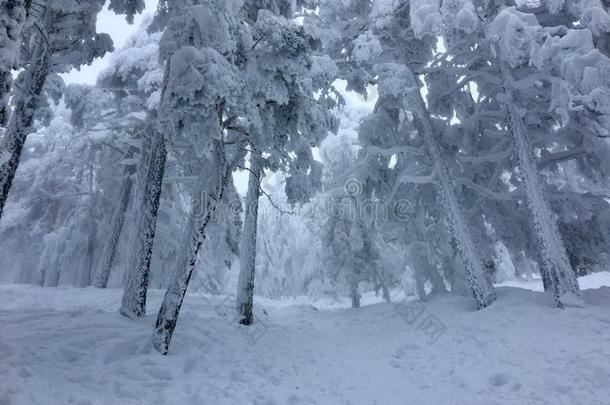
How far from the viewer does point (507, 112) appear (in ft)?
33.3

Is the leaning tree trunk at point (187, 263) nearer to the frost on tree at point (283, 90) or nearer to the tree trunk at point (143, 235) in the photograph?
the frost on tree at point (283, 90)

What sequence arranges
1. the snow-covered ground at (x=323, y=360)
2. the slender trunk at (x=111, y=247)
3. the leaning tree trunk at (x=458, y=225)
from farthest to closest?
the slender trunk at (x=111, y=247) < the leaning tree trunk at (x=458, y=225) < the snow-covered ground at (x=323, y=360)

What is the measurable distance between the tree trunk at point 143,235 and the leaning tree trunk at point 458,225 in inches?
297

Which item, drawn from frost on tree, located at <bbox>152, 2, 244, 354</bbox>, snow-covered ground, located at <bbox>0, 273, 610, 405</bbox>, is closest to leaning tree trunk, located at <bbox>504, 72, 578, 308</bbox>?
snow-covered ground, located at <bbox>0, 273, 610, 405</bbox>

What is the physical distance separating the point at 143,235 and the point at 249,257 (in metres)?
3.58

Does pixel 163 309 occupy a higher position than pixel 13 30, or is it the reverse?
pixel 13 30

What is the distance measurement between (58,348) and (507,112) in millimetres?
11316

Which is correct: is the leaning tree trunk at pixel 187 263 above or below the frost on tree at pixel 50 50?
below

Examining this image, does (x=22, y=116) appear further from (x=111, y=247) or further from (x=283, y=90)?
(x=111, y=247)

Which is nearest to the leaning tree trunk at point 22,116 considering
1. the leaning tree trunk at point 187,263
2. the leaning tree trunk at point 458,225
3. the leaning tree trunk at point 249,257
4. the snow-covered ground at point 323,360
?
the snow-covered ground at point 323,360

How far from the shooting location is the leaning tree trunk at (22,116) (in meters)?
7.73

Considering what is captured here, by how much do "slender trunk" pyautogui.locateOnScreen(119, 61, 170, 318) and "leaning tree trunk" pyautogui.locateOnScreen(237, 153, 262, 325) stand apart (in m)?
2.64

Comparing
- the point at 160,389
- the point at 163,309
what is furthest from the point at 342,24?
the point at 160,389

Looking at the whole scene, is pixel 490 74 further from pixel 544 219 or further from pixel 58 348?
pixel 58 348
